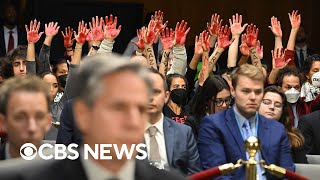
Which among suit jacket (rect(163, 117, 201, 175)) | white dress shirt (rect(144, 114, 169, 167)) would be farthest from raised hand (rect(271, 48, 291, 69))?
white dress shirt (rect(144, 114, 169, 167))

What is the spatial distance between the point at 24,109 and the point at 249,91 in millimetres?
2450

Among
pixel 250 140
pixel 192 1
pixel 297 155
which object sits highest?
pixel 192 1

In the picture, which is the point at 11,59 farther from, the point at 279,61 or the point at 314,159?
the point at 314,159

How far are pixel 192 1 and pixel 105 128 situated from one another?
383 inches

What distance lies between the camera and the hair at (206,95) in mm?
6141

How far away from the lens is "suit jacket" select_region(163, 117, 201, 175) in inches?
196

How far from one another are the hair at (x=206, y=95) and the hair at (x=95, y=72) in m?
4.03

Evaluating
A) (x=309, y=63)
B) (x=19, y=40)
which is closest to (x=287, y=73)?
(x=309, y=63)

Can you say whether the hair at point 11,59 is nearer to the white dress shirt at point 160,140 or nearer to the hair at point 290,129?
the hair at point 290,129

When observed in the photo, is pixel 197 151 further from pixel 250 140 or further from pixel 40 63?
pixel 40 63

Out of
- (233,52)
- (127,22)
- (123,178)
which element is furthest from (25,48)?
(123,178)

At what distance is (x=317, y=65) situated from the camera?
27.6 feet

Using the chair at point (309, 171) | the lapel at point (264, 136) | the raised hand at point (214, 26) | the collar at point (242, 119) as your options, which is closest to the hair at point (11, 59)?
the raised hand at point (214, 26)

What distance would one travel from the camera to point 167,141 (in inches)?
197
